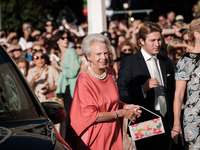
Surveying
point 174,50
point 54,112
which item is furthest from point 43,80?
point 54,112

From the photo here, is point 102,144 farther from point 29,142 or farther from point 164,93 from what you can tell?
point 29,142

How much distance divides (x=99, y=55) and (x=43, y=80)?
3611mm

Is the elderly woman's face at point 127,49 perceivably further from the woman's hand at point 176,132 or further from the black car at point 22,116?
the black car at point 22,116

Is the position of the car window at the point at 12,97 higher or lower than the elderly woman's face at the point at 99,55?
lower

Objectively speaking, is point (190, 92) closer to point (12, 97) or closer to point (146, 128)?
point (146, 128)

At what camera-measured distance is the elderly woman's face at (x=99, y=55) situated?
4.66m

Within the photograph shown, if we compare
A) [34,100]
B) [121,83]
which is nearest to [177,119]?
[121,83]

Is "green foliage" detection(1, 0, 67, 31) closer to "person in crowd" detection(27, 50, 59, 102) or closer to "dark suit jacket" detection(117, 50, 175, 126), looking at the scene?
"person in crowd" detection(27, 50, 59, 102)

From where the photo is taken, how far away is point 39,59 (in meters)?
8.51

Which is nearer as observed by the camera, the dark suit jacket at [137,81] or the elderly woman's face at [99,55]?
the elderly woman's face at [99,55]

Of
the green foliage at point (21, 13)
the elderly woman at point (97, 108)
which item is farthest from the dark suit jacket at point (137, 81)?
the green foliage at point (21, 13)

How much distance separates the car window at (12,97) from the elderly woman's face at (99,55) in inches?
42.7

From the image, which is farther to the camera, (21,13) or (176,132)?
(21,13)

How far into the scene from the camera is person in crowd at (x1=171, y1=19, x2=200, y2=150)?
4922mm
